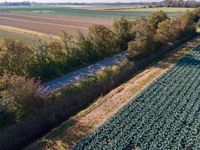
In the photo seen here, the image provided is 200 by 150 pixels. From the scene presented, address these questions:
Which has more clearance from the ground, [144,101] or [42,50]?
[42,50]

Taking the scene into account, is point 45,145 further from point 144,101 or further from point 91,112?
point 144,101

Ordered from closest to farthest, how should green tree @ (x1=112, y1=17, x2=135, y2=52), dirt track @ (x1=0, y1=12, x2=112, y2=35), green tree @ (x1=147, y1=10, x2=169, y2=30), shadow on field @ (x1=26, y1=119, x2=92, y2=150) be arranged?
1. shadow on field @ (x1=26, y1=119, x2=92, y2=150)
2. green tree @ (x1=112, y1=17, x2=135, y2=52)
3. green tree @ (x1=147, y1=10, x2=169, y2=30)
4. dirt track @ (x1=0, y1=12, x2=112, y2=35)

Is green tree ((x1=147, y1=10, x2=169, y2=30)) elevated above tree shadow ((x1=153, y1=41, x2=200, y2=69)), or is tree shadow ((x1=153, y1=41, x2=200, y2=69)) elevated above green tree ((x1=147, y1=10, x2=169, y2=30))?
green tree ((x1=147, y1=10, x2=169, y2=30))

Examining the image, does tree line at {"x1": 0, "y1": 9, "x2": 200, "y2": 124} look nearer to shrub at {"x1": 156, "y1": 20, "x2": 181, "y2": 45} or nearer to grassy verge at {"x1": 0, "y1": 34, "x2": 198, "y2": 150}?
shrub at {"x1": 156, "y1": 20, "x2": 181, "y2": 45}

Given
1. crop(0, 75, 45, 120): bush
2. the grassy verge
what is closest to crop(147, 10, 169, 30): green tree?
the grassy verge

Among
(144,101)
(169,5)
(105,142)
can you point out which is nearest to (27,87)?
(105,142)

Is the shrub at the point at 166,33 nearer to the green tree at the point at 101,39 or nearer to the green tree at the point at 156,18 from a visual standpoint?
the green tree at the point at 156,18

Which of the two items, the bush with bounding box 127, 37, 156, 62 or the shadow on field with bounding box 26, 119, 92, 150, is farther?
the bush with bounding box 127, 37, 156, 62
